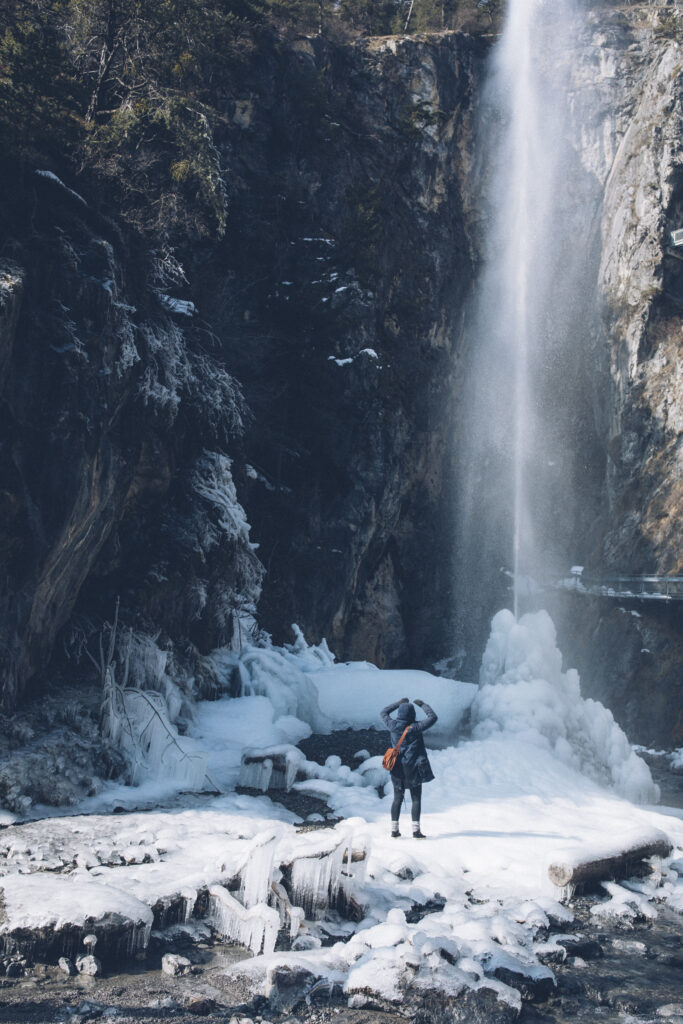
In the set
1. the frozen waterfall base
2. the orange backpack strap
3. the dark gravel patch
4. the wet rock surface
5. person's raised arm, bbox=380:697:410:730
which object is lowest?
the wet rock surface

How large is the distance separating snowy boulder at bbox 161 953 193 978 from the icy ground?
277mm

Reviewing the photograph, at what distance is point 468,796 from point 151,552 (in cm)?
690

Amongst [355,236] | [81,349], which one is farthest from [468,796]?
[355,236]

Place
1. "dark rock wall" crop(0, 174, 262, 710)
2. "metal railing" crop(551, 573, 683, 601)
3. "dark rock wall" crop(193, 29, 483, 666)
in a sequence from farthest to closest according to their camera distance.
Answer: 1. "metal railing" crop(551, 573, 683, 601)
2. "dark rock wall" crop(193, 29, 483, 666)
3. "dark rock wall" crop(0, 174, 262, 710)

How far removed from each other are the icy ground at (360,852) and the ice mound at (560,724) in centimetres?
4

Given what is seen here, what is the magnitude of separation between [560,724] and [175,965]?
9.42 metres

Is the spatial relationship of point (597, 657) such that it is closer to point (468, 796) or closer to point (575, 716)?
point (575, 716)

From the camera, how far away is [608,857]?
8.32 metres

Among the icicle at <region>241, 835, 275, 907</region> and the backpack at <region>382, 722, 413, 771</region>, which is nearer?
the icicle at <region>241, 835, 275, 907</region>

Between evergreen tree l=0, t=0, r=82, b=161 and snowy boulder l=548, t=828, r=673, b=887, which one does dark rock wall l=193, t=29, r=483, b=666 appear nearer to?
evergreen tree l=0, t=0, r=82, b=161

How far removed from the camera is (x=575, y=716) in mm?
14391

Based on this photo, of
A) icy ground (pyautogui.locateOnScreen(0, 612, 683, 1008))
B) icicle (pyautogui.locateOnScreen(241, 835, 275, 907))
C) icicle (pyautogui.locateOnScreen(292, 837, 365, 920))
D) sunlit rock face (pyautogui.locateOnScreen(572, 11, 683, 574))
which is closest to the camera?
icy ground (pyautogui.locateOnScreen(0, 612, 683, 1008))

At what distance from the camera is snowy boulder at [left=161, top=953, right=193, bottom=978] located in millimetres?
5886

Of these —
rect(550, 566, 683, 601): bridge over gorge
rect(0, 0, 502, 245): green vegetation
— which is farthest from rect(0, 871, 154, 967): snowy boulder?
rect(550, 566, 683, 601): bridge over gorge
